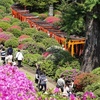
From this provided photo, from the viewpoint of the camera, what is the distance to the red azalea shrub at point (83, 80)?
17792 millimetres

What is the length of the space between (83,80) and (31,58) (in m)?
5.80

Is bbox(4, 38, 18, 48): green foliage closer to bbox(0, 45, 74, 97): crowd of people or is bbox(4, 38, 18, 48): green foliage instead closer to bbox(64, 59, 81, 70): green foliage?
bbox(0, 45, 74, 97): crowd of people

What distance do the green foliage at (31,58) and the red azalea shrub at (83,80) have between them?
512 cm

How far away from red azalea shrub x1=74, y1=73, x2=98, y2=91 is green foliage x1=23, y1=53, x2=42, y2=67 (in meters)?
5.12

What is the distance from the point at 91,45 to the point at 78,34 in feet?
21.7

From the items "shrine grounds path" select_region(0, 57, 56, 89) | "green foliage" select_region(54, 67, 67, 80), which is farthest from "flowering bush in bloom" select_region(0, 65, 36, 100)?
"green foliage" select_region(54, 67, 67, 80)

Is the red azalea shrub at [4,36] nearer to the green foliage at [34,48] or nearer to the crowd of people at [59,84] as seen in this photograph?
the green foliage at [34,48]

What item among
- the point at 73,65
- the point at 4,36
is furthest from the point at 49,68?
the point at 4,36

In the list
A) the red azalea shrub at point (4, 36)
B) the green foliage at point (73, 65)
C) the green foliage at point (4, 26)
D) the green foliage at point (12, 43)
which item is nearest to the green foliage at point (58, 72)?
the green foliage at point (73, 65)

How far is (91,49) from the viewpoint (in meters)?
21.7

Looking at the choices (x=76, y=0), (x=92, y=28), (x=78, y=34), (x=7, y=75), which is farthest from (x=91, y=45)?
(x=7, y=75)

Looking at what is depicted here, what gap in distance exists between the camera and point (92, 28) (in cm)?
2127

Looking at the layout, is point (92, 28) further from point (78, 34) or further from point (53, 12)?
point (53, 12)

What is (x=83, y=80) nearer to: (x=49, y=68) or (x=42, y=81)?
(x=42, y=81)
